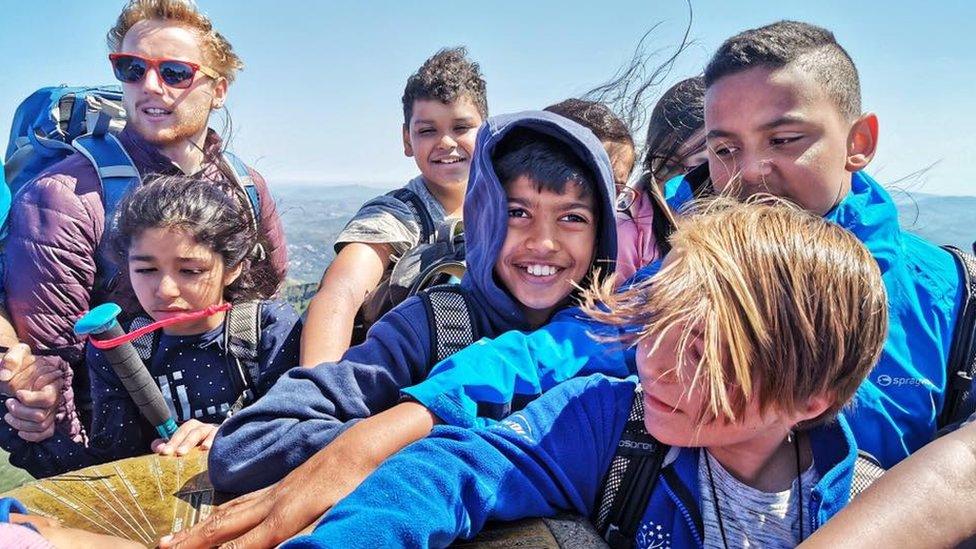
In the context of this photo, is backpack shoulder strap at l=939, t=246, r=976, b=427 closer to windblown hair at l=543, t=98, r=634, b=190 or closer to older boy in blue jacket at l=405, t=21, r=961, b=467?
older boy in blue jacket at l=405, t=21, r=961, b=467

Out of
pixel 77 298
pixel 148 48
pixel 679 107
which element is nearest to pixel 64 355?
pixel 77 298

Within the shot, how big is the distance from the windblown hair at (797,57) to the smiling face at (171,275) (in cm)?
229

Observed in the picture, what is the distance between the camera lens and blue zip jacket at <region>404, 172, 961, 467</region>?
193 centimetres

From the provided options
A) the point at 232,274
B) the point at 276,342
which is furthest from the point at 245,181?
the point at 276,342

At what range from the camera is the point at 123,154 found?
12.2ft

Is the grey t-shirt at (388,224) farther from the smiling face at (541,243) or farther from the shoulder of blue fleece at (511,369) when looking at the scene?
the shoulder of blue fleece at (511,369)

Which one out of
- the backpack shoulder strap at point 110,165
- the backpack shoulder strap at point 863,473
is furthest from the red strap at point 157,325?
the backpack shoulder strap at point 863,473

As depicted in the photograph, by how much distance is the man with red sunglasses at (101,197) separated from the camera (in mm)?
3309

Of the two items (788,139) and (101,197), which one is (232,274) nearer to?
(101,197)

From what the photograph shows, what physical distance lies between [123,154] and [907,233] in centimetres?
369

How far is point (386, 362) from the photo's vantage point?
7.24ft

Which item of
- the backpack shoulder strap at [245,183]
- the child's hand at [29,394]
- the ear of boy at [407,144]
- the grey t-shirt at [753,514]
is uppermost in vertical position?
the ear of boy at [407,144]

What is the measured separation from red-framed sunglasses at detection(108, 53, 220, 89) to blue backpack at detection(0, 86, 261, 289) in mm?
258

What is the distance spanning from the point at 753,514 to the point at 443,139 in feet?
9.98
